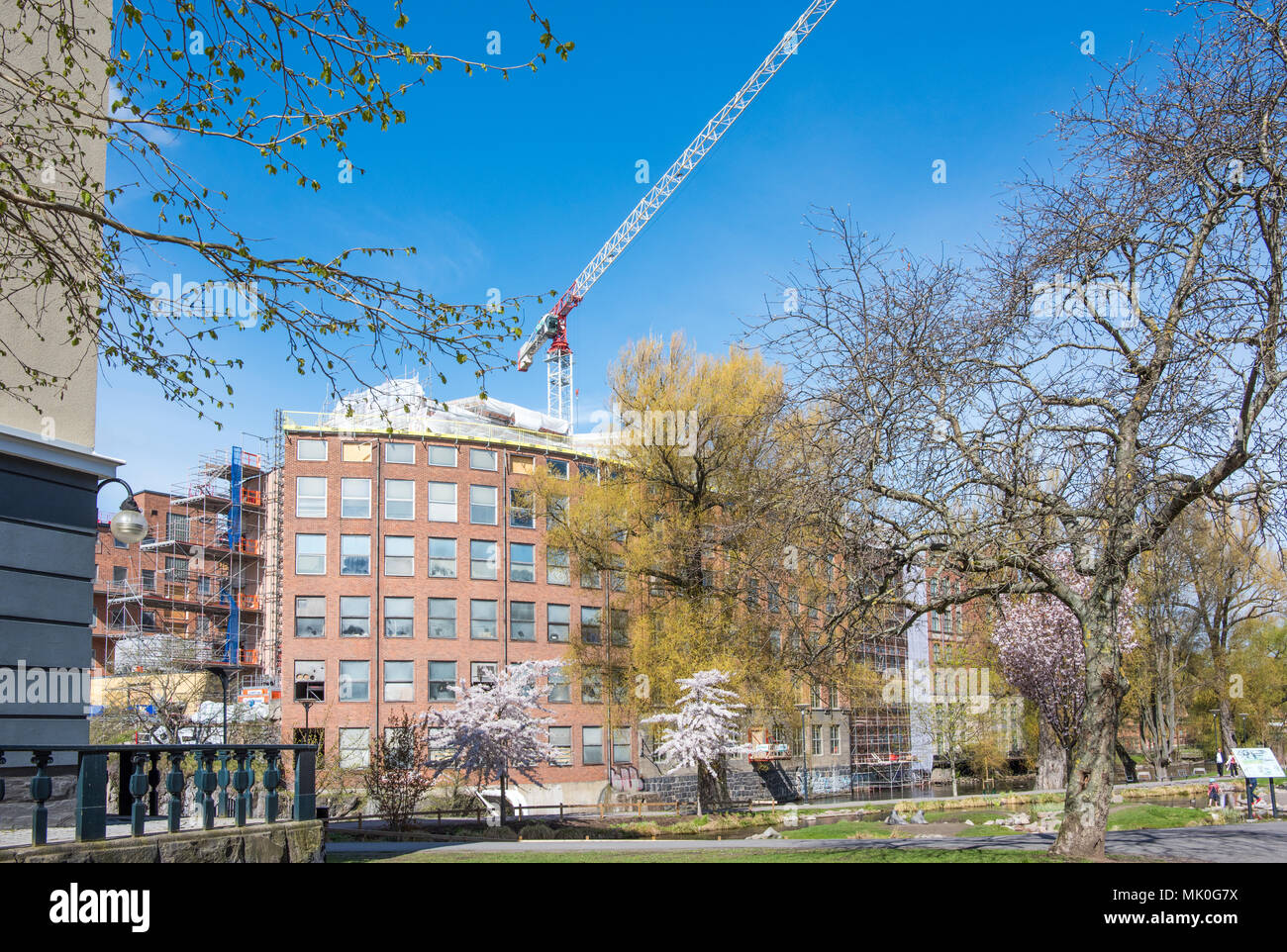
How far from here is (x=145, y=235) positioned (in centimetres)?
805

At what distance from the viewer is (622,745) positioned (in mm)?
50469

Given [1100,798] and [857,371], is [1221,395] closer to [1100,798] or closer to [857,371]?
[857,371]

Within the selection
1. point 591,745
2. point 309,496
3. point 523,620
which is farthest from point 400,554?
point 591,745

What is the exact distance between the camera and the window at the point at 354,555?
46.0 metres

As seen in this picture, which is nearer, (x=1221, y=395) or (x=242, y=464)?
(x=1221, y=395)

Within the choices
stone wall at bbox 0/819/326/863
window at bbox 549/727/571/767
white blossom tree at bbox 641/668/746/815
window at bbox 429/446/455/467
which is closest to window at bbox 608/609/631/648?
white blossom tree at bbox 641/668/746/815

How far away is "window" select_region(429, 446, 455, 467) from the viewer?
1906 inches

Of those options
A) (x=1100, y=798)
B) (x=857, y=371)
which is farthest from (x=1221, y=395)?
(x=1100, y=798)

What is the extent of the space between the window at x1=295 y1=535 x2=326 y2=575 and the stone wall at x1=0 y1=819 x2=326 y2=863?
36630mm

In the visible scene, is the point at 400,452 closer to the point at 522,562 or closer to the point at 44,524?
the point at 522,562

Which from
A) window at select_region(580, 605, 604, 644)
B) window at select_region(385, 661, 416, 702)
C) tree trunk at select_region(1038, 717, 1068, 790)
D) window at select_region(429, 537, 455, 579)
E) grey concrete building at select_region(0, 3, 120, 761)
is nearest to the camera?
grey concrete building at select_region(0, 3, 120, 761)

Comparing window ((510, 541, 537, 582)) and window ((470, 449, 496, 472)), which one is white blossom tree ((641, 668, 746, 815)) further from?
window ((470, 449, 496, 472))

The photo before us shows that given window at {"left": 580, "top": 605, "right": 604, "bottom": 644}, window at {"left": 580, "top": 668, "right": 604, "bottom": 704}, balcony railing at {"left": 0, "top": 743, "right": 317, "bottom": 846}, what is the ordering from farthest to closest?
window at {"left": 580, "top": 605, "right": 604, "bottom": 644}, window at {"left": 580, "top": 668, "right": 604, "bottom": 704}, balcony railing at {"left": 0, "top": 743, "right": 317, "bottom": 846}
